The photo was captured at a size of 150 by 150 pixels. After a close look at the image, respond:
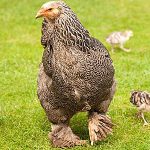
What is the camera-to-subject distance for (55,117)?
278 inches

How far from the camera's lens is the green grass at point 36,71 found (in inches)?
295

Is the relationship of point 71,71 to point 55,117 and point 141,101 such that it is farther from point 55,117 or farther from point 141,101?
point 141,101

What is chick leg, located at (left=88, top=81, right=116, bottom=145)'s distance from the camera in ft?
23.0

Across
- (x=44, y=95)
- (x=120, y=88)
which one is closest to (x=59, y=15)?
(x=44, y=95)

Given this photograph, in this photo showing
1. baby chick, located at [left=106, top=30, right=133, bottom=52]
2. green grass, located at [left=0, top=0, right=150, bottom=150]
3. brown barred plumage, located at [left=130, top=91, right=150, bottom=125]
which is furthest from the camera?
baby chick, located at [left=106, top=30, right=133, bottom=52]

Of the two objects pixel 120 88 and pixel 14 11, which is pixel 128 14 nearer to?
pixel 14 11

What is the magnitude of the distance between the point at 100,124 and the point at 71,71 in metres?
1.05

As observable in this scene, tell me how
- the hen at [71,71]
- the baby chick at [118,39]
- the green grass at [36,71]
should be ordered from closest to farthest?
the hen at [71,71] → the green grass at [36,71] → the baby chick at [118,39]

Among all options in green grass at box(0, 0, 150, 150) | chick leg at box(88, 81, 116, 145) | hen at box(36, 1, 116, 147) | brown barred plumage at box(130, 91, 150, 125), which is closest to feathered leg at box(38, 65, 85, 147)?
hen at box(36, 1, 116, 147)

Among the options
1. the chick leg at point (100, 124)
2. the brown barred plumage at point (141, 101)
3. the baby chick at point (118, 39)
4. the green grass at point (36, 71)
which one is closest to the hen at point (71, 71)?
the chick leg at point (100, 124)

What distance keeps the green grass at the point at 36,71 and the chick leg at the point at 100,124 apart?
0.19 m

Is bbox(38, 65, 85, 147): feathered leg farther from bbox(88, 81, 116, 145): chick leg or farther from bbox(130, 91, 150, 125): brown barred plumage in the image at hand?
bbox(130, 91, 150, 125): brown barred plumage

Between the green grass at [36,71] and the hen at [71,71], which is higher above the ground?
→ the hen at [71,71]

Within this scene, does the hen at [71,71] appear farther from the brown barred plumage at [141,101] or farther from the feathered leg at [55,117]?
the brown barred plumage at [141,101]
